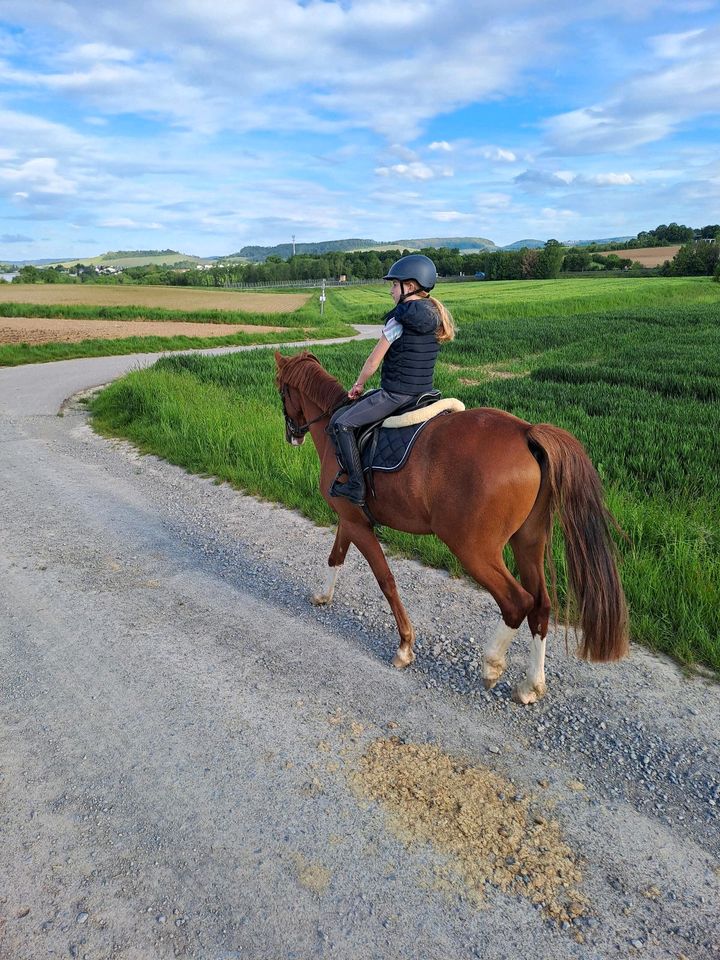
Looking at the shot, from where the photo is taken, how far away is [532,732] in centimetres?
373

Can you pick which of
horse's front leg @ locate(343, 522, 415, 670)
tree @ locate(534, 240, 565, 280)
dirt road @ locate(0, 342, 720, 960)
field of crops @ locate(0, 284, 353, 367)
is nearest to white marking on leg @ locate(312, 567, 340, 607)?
dirt road @ locate(0, 342, 720, 960)

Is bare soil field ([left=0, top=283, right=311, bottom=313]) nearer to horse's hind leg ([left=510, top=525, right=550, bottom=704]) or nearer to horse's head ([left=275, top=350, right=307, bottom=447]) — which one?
horse's head ([left=275, top=350, right=307, bottom=447])

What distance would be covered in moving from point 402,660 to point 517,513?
141cm

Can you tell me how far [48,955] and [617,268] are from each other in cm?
9391

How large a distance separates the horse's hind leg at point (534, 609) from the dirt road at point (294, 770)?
183mm

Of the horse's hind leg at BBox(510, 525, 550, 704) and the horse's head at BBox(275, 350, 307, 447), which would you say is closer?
the horse's hind leg at BBox(510, 525, 550, 704)

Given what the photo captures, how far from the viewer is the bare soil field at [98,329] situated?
2803 centimetres

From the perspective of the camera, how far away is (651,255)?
89.8 metres

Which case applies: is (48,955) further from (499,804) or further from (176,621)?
(176,621)

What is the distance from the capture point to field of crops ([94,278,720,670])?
500 centimetres

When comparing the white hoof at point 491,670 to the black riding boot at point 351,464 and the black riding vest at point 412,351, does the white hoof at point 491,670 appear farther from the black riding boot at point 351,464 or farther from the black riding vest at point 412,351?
the black riding vest at point 412,351

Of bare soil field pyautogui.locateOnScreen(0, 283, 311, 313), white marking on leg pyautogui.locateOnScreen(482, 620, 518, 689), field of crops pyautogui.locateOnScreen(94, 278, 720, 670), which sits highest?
white marking on leg pyautogui.locateOnScreen(482, 620, 518, 689)

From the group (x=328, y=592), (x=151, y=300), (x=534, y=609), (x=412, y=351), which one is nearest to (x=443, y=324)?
(x=412, y=351)

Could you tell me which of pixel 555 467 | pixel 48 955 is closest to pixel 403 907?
pixel 48 955
